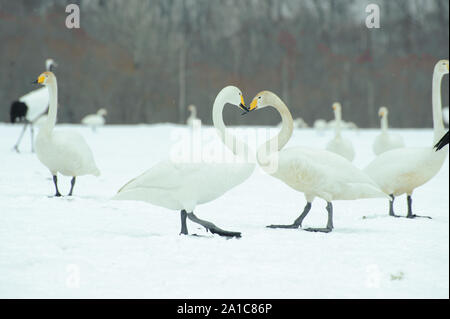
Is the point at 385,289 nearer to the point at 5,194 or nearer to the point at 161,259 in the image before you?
the point at 161,259

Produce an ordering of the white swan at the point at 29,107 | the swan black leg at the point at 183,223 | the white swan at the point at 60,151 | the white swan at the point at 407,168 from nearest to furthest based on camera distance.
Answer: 1. the swan black leg at the point at 183,223
2. the white swan at the point at 407,168
3. the white swan at the point at 60,151
4. the white swan at the point at 29,107

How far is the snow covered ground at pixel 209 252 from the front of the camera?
7.25 feet

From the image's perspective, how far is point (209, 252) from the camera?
8.80 ft

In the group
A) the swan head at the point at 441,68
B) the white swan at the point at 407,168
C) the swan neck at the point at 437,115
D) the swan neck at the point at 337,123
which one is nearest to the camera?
the white swan at the point at 407,168

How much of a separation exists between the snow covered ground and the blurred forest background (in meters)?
9.62

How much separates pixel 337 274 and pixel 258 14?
43.9 feet

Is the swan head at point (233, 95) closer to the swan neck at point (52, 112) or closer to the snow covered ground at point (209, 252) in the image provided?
the snow covered ground at point (209, 252)

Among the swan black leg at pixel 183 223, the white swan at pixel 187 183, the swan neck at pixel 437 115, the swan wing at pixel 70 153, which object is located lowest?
the swan black leg at pixel 183 223

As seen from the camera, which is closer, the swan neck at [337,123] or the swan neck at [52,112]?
the swan neck at [52,112]

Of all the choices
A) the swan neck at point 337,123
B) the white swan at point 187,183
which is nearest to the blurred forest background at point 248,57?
the swan neck at point 337,123

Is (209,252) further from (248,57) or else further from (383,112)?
(248,57)

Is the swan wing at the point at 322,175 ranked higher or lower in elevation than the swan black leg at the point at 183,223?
higher

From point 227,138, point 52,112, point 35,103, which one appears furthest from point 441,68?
point 35,103

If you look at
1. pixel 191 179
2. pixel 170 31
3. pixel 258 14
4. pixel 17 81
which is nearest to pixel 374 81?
pixel 258 14
